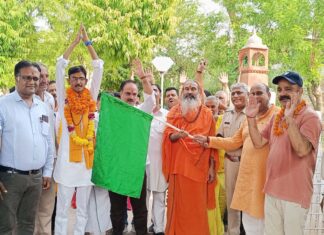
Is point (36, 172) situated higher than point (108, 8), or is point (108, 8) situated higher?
point (108, 8)

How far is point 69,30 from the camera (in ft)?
62.8

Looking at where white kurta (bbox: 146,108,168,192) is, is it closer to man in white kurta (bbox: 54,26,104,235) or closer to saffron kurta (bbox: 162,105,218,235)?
saffron kurta (bbox: 162,105,218,235)

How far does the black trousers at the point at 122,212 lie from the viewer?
5.06 meters

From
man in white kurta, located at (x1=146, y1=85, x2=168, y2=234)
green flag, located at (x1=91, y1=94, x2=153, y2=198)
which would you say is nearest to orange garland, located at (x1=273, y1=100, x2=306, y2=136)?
green flag, located at (x1=91, y1=94, x2=153, y2=198)

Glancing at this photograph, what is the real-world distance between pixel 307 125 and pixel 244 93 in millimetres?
1571

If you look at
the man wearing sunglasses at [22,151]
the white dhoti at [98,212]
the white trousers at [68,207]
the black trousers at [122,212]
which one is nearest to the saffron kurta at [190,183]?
the black trousers at [122,212]

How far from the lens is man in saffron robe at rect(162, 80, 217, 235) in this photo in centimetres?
501

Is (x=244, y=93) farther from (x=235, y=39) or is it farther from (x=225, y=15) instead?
(x=225, y=15)

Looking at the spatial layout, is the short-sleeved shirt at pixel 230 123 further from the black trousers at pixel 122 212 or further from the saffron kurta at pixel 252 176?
the black trousers at pixel 122 212

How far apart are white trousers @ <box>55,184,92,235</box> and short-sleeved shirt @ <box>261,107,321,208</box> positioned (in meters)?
2.10

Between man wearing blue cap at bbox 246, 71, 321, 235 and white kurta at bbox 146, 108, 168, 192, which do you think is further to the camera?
white kurta at bbox 146, 108, 168, 192

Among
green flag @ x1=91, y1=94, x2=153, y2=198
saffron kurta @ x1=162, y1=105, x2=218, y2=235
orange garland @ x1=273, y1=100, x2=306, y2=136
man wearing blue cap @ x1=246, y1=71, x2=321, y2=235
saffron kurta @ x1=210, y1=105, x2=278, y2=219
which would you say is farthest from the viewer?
saffron kurta @ x1=162, y1=105, x2=218, y2=235

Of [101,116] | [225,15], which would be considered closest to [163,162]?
[101,116]

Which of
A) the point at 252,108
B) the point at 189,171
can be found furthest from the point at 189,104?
the point at 252,108
